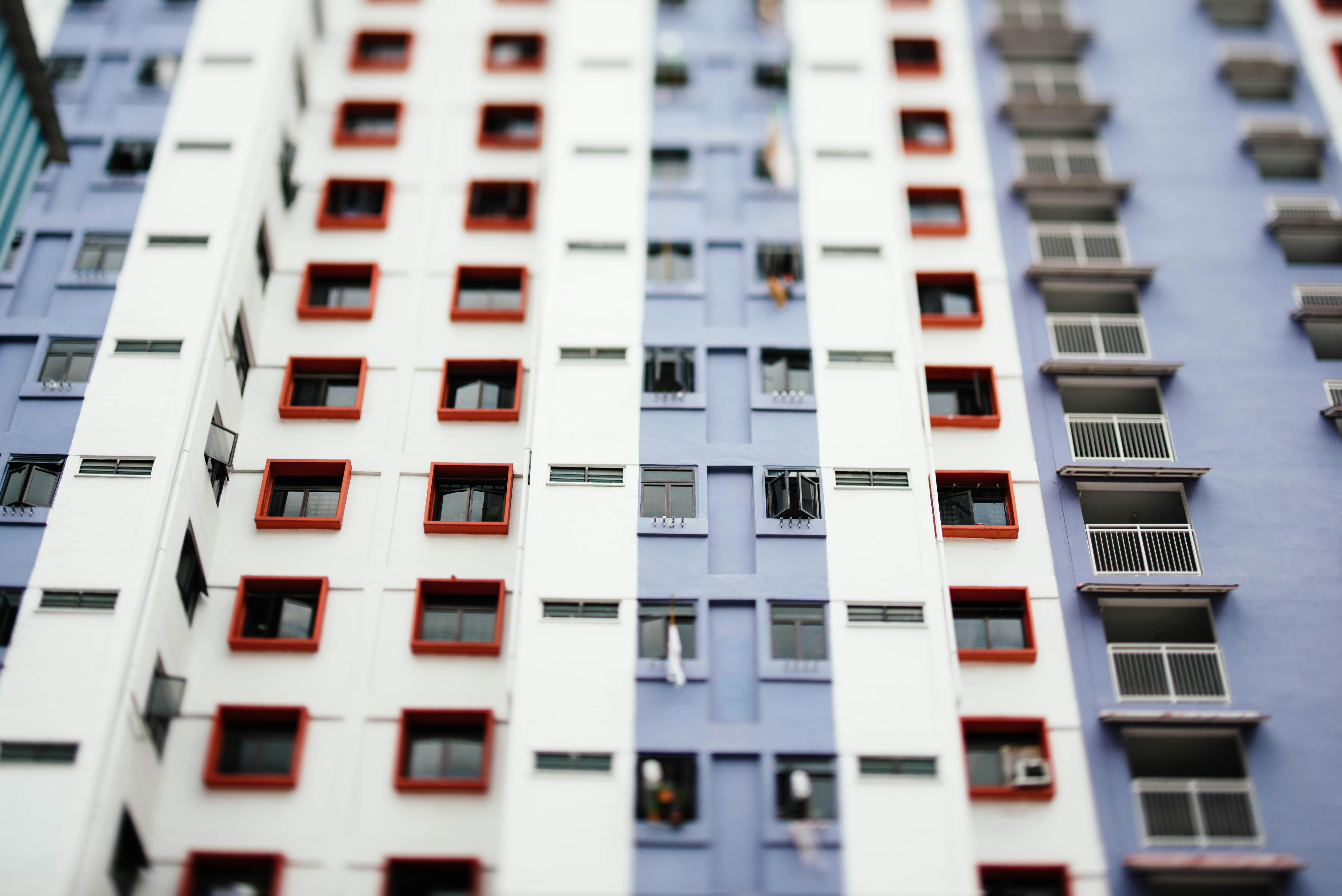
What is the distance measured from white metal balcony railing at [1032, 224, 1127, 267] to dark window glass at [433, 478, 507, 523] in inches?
681

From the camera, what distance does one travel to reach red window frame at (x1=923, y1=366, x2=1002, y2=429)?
27.9 meters

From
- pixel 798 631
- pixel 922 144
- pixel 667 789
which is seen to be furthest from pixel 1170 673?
pixel 922 144

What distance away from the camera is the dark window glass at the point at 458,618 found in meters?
25.4

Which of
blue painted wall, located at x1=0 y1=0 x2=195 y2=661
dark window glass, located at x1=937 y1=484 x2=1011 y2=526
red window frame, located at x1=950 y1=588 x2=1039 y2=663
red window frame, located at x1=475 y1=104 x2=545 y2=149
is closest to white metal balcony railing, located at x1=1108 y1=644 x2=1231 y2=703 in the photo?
red window frame, located at x1=950 y1=588 x2=1039 y2=663

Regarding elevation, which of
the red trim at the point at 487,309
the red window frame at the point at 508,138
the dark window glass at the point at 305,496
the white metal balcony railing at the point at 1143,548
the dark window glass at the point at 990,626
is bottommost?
the dark window glass at the point at 990,626

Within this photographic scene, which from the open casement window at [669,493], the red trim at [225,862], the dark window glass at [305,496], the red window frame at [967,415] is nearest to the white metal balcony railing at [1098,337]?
the red window frame at [967,415]

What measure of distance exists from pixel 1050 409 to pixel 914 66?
1410 cm

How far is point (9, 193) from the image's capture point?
24562mm

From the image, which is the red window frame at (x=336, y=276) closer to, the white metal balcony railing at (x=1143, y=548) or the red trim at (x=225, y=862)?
the red trim at (x=225, y=862)

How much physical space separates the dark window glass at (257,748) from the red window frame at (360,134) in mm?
18466

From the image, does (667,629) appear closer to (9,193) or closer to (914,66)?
(9,193)

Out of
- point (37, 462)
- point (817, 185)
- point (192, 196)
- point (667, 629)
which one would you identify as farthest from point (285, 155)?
point (667, 629)

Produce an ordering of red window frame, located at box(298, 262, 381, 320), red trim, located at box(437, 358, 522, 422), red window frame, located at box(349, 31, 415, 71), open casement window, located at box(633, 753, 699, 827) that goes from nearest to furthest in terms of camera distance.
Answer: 1. open casement window, located at box(633, 753, 699, 827)
2. red trim, located at box(437, 358, 522, 422)
3. red window frame, located at box(298, 262, 381, 320)
4. red window frame, located at box(349, 31, 415, 71)

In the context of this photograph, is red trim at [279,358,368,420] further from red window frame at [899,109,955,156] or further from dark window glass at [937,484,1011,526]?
red window frame at [899,109,955,156]
